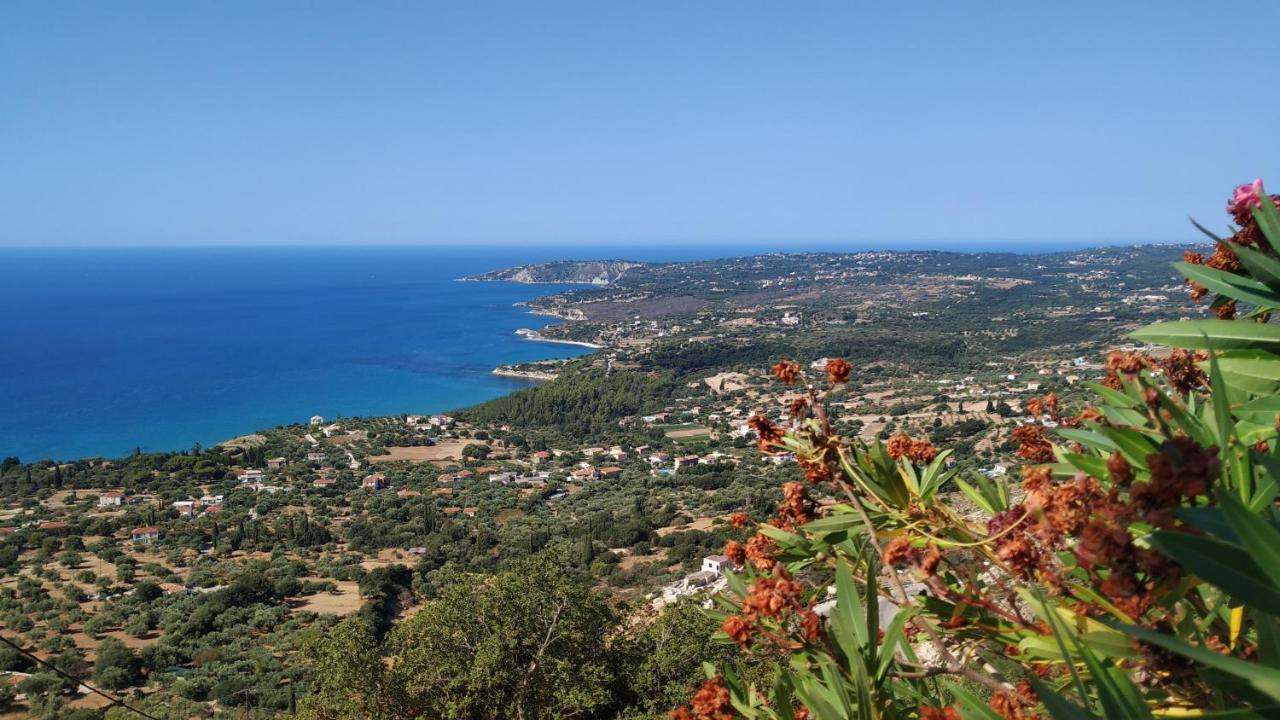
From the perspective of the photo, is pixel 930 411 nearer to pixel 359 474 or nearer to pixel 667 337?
pixel 359 474

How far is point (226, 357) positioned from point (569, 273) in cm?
7594

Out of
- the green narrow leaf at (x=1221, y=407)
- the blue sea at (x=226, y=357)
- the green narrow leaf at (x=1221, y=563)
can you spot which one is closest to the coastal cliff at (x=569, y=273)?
the blue sea at (x=226, y=357)

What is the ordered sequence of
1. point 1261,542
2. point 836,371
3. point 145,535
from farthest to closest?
1. point 145,535
2. point 836,371
3. point 1261,542

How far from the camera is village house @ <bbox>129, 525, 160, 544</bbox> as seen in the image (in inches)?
837

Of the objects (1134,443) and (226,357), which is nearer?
(1134,443)

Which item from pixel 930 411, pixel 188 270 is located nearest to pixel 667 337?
pixel 930 411

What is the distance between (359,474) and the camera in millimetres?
30281

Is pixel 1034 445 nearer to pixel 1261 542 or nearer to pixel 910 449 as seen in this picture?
pixel 910 449

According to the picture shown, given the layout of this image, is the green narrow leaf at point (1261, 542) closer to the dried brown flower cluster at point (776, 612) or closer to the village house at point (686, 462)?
the dried brown flower cluster at point (776, 612)

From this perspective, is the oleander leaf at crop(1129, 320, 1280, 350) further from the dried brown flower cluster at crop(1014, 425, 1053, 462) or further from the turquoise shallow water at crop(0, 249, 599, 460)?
the turquoise shallow water at crop(0, 249, 599, 460)

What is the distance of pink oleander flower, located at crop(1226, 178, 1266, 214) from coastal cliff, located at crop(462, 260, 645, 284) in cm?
12225

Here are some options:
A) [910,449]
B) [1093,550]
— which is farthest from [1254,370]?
[910,449]

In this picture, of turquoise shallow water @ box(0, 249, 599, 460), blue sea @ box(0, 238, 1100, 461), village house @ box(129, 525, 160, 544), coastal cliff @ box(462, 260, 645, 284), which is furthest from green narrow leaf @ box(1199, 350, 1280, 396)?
coastal cliff @ box(462, 260, 645, 284)

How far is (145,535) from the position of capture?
2155 centimetres
